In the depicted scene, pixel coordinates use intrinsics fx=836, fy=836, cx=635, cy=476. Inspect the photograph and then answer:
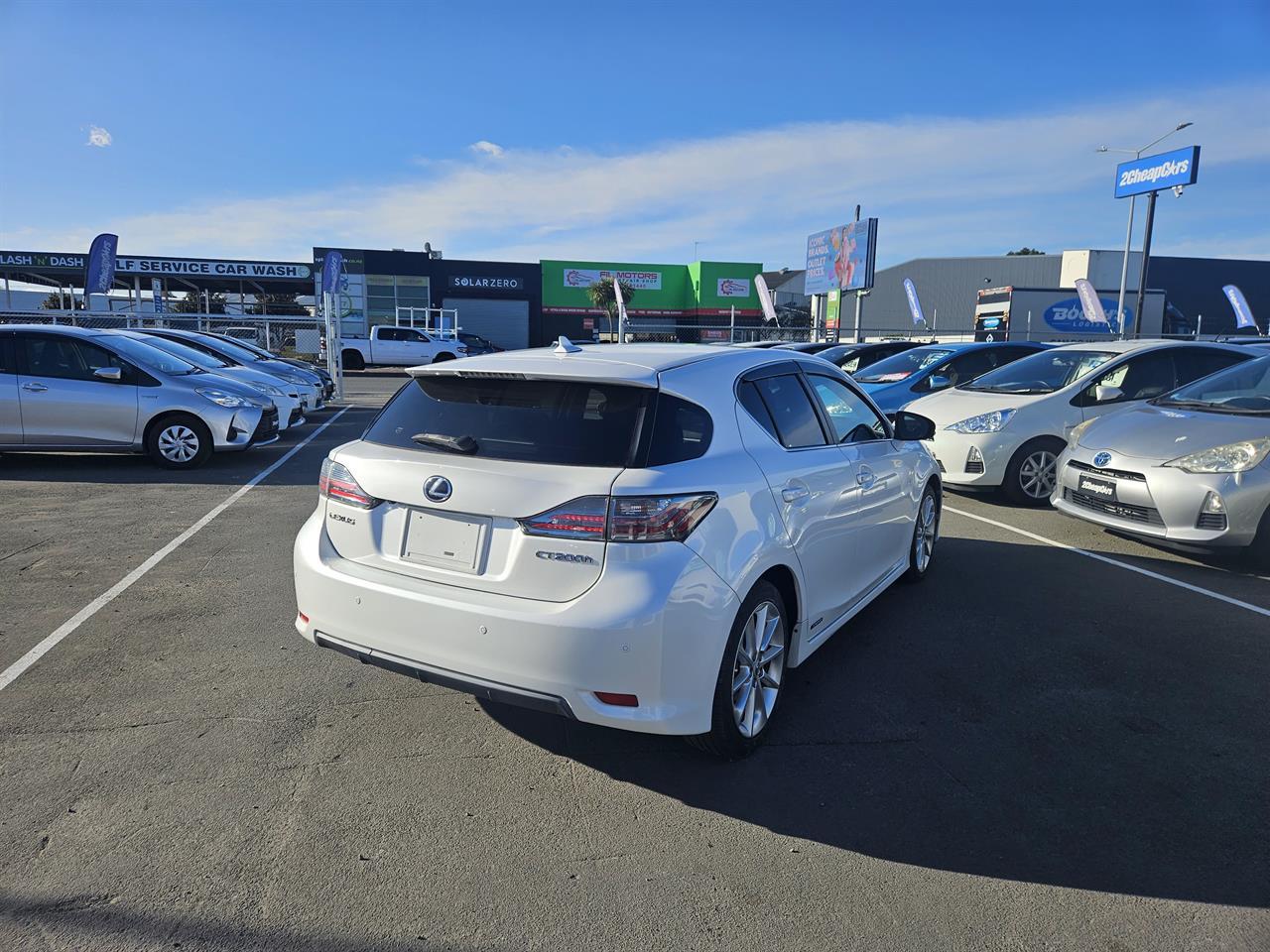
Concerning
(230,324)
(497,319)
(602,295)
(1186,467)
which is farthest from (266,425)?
(602,295)

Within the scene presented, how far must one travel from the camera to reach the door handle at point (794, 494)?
11.7 feet

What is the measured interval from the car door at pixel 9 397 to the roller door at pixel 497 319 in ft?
137

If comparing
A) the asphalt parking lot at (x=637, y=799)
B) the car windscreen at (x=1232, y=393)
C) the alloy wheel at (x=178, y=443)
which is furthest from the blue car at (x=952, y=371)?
the alloy wheel at (x=178, y=443)

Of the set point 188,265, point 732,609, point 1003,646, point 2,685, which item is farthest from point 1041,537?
point 188,265

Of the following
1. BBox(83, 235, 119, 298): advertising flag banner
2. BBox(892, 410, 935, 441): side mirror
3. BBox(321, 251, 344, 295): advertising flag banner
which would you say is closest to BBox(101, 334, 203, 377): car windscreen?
BBox(892, 410, 935, 441): side mirror

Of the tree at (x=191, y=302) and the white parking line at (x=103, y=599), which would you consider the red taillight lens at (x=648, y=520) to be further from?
the tree at (x=191, y=302)

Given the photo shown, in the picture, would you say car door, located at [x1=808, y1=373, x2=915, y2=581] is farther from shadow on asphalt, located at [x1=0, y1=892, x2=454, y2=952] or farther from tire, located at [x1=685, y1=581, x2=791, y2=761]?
shadow on asphalt, located at [x1=0, y1=892, x2=454, y2=952]

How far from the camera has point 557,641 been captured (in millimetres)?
2896

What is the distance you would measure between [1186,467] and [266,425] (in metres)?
9.95

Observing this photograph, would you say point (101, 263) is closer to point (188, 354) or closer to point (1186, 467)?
point (188, 354)

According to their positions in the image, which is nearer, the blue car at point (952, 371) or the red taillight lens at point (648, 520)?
the red taillight lens at point (648, 520)

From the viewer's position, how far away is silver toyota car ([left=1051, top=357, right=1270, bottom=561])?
19.5 ft

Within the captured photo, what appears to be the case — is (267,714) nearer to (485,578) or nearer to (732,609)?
(485,578)

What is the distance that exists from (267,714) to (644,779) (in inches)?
68.4
